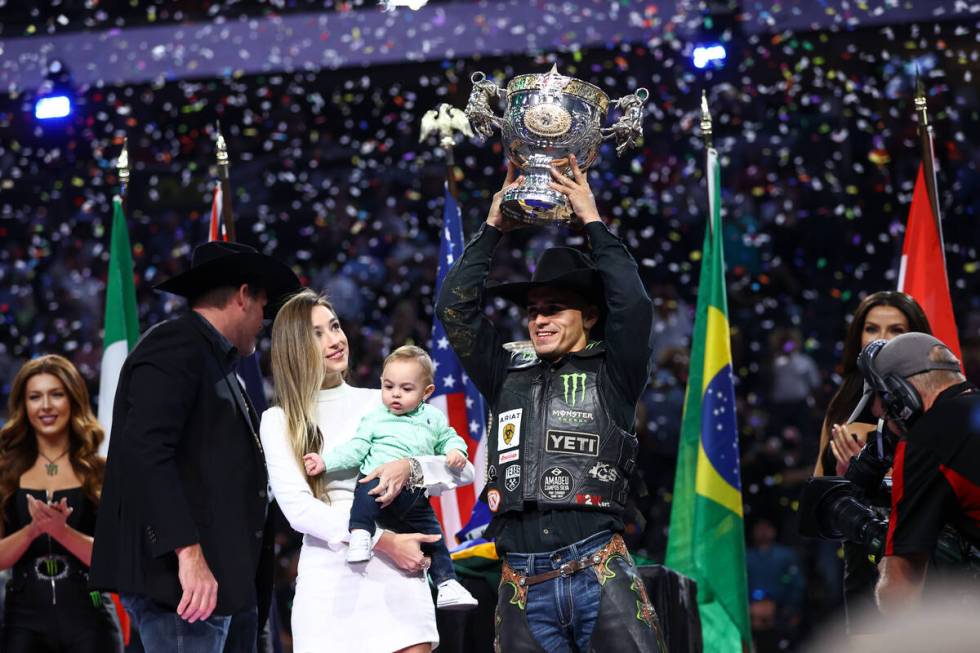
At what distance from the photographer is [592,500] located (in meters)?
3.27

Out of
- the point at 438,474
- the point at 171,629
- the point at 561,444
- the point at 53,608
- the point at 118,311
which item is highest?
the point at 118,311

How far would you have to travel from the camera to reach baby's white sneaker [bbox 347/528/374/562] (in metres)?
3.42

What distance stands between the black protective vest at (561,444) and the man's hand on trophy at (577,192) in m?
0.37

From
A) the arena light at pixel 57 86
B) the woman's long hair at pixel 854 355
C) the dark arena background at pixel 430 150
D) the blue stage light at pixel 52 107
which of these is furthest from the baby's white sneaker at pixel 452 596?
the arena light at pixel 57 86


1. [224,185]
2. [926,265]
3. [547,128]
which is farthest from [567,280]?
[926,265]

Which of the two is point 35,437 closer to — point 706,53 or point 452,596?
point 452,596

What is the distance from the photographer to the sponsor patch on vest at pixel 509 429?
11.1 feet

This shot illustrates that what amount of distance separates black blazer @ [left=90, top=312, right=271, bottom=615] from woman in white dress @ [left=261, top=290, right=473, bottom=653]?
0.11 m

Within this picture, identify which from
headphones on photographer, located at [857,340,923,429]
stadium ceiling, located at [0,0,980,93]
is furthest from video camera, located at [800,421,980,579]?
stadium ceiling, located at [0,0,980,93]

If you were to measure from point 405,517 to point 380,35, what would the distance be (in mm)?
6760

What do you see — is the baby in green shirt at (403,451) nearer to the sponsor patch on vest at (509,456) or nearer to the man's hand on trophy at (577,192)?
the sponsor patch on vest at (509,456)

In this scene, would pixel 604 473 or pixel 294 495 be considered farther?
pixel 294 495

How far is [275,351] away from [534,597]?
3.51ft

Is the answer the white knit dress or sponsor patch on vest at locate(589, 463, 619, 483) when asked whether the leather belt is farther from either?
the white knit dress
